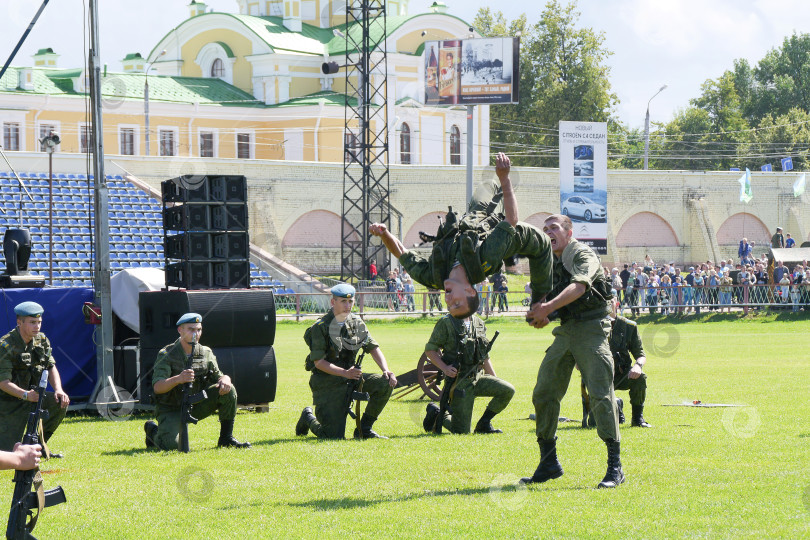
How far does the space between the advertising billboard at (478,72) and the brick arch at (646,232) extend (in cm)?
2332

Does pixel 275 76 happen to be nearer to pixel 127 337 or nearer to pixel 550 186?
pixel 550 186

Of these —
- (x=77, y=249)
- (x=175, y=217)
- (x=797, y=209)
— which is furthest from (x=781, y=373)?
(x=797, y=209)

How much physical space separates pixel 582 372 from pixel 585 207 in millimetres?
30260

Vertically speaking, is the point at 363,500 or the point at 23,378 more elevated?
the point at 23,378

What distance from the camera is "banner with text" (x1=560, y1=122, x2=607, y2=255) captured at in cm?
3912

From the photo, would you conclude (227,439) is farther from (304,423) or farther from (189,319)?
(189,319)

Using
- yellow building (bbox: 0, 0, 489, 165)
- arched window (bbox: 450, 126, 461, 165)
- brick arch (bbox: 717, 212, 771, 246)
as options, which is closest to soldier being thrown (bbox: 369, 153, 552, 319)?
yellow building (bbox: 0, 0, 489, 165)

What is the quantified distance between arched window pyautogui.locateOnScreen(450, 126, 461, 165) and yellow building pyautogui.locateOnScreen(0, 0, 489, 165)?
64 millimetres

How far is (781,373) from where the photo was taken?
817 inches

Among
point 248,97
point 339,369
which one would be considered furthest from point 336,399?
point 248,97

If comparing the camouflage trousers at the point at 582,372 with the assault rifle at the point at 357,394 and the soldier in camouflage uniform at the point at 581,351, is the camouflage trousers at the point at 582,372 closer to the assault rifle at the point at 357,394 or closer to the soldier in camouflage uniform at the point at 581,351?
the soldier in camouflage uniform at the point at 581,351

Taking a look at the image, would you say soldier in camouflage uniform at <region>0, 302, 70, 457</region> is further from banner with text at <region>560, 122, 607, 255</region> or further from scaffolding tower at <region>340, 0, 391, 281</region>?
scaffolding tower at <region>340, 0, 391, 281</region>

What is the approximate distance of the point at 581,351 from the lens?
31.2 ft

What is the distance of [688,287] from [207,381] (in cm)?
2848
